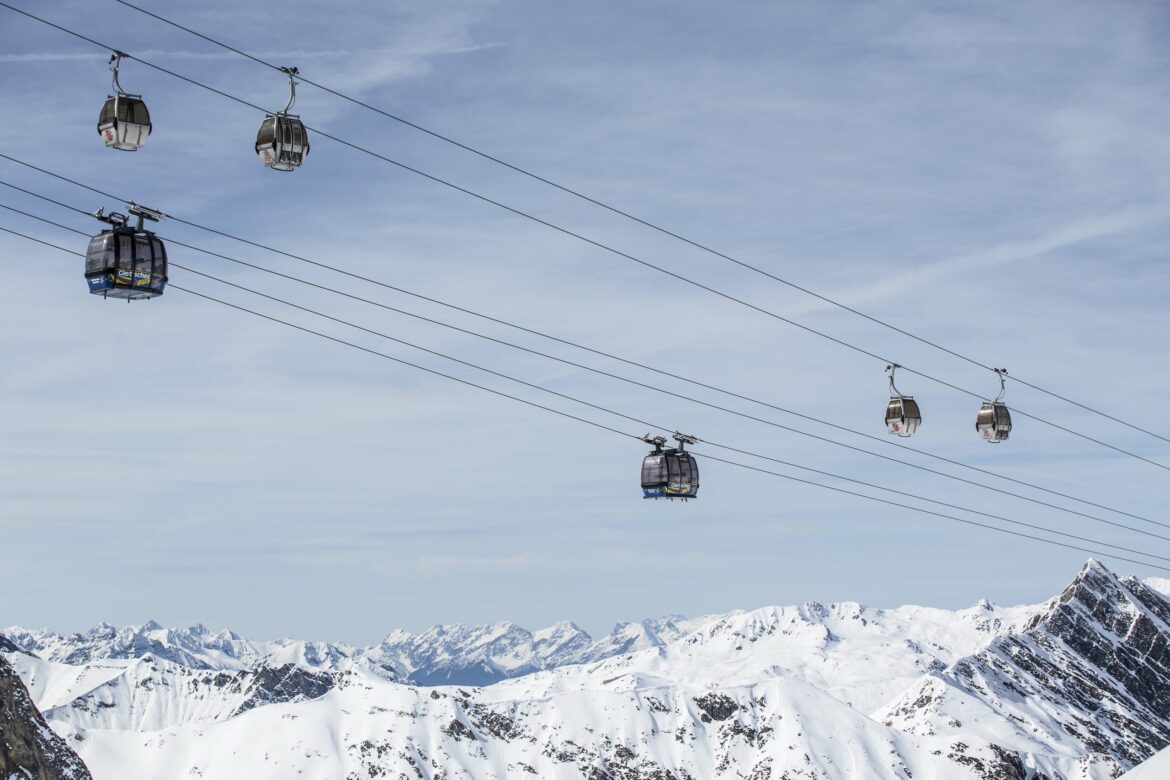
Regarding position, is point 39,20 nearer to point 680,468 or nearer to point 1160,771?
point 680,468

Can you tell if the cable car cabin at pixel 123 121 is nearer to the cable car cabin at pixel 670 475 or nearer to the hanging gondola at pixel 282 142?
the hanging gondola at pixel 282 142

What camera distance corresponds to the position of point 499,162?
46.9m

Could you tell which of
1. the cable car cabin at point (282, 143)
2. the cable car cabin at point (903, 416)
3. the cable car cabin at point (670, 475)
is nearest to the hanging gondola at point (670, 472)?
the cable car cabin at point (670, 475)

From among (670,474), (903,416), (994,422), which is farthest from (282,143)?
(994,422)

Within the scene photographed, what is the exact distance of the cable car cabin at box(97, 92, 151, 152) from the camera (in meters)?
44.4

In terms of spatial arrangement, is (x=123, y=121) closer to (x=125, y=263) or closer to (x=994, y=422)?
(x=125, y=263)

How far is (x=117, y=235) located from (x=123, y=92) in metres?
4.91

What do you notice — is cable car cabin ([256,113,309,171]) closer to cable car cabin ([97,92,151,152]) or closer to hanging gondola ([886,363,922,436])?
cable car cabin ([97,92,151,152])

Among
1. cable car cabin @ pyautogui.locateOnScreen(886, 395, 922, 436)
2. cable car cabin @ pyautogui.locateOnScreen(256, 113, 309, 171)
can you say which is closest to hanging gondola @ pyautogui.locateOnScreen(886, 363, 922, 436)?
cable car cabin @ pyautogui.locateOnScreen(886, 395, 922, 436)

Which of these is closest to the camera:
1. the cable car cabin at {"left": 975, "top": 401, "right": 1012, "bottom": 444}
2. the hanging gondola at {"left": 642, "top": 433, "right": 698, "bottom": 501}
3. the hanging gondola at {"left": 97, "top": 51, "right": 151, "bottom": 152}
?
the hanging gondola at {"left": 97, "top": 51, "right": 151, "bottom": 152}

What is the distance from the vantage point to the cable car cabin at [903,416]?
224ft

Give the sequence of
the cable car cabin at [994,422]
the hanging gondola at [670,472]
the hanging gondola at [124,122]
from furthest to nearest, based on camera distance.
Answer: the cable car cabin at [994,422] < the hanging gondola at [670,472] < the hanging gondola at [124,122]

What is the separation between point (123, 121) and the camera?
44.4 m

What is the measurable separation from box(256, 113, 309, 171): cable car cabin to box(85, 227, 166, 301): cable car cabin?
4.98 meters
